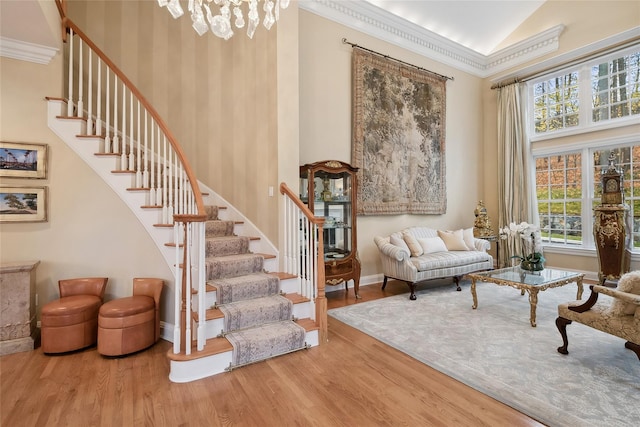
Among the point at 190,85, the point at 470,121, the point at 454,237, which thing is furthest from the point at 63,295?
the point at 470,121

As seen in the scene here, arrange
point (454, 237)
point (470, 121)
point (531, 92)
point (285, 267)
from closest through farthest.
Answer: point (285, 267)
point (454, 237)
point (531, 92)
point (470, 121)

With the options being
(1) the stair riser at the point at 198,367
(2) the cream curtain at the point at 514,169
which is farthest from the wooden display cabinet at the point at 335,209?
(2) the cream curtain at the point at 514,169

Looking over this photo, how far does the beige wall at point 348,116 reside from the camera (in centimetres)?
472

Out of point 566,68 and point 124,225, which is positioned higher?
point 566,68

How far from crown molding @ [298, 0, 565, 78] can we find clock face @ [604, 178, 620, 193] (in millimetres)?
2686

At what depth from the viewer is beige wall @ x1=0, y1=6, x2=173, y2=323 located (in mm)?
3023

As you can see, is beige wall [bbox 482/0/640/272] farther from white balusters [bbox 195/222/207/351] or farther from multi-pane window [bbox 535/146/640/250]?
white balusters [bbox 195/222/207/351]

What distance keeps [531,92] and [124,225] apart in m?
7.61

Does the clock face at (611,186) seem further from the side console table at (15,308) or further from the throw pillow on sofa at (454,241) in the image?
the side console table at (15,308)

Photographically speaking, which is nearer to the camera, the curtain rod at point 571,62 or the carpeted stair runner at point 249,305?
the carpeted stair runner at point 249,305

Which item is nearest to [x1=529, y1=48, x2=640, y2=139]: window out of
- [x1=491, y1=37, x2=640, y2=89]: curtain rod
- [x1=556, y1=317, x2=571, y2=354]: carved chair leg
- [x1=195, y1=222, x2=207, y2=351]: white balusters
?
[x1=491, y1=37, x2=640, y2=89]: curtain rod

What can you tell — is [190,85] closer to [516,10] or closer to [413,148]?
[413,148]

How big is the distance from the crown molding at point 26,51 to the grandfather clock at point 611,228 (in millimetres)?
7612

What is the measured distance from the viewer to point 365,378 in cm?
238
